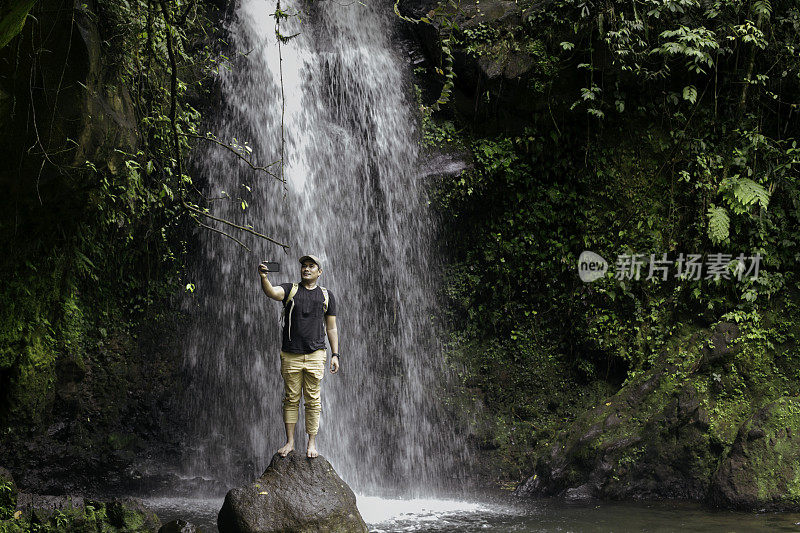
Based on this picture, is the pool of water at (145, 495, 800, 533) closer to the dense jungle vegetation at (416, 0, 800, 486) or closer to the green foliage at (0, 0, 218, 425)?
the dense jungle vegetation at (416, 0, 800, 486)

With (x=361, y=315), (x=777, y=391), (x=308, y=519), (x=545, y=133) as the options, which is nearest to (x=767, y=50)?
(x=545, y=133)

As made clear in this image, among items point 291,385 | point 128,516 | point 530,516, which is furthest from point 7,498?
point 530,516

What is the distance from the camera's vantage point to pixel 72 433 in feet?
25.0

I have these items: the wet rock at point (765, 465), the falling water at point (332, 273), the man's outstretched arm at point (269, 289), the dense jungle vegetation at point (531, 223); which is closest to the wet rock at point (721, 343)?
the dense jungle vegetation at point (531, 223)

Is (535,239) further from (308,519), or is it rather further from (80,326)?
(80,326)

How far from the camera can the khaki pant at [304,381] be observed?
17.8 ft

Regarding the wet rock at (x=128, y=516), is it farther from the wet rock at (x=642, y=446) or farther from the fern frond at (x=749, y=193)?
the fern frond at (x=749, y=193)

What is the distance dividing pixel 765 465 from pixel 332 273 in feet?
18.3

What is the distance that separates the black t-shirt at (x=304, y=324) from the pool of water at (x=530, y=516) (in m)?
1.83

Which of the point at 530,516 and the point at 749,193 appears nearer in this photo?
the point at 530,516

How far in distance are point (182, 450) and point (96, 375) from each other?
4.79ft
